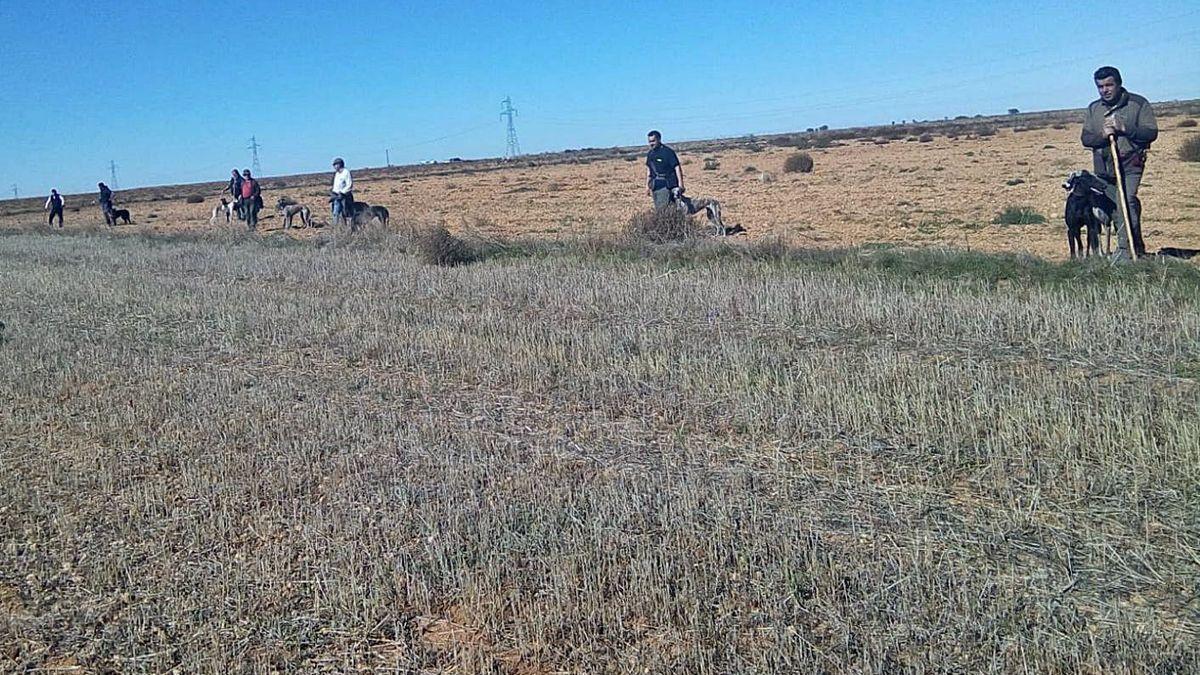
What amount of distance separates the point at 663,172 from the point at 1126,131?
7.21 m

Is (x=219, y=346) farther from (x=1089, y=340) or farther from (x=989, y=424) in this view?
(x=1089, y=340)

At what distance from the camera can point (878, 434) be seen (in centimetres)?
557

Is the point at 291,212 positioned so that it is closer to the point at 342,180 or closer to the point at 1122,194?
the point at 342,180

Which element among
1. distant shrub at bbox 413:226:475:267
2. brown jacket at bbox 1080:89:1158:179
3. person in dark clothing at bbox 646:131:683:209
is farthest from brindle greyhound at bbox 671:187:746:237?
brown jacket at bbox 1080:89:1158:179

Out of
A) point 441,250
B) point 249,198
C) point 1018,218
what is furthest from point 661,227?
point 249,198

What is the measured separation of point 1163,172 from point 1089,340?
20584 mm

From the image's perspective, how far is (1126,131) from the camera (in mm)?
9867

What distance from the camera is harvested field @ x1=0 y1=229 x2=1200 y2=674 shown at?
11.5 feet

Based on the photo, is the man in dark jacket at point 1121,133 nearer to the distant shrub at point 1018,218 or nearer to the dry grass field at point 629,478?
the dry grass field at point 629,478

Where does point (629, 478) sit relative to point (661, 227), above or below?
below

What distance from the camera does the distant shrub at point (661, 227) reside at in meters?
14.8

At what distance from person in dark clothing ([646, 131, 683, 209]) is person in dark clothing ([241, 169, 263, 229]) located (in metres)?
12.9

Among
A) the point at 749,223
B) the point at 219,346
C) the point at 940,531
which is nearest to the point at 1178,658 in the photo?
the point at 940,531

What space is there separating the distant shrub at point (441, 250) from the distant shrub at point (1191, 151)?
75.8 ft
